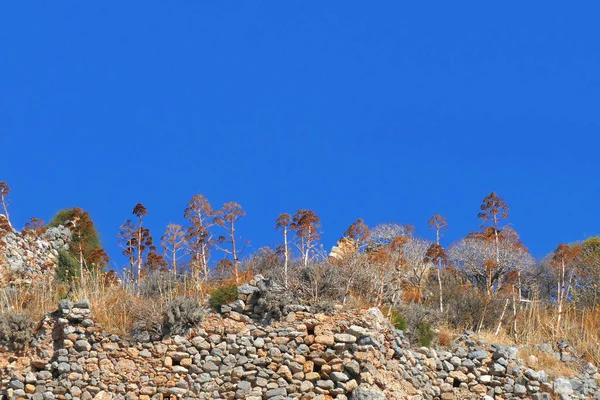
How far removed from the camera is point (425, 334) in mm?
14250

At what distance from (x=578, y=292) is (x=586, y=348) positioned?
6651 millimetres

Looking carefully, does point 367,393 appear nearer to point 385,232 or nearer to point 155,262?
point 155,262

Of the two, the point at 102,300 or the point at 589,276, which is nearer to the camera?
the point at 102,300

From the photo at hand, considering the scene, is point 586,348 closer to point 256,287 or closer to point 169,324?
point 256,287

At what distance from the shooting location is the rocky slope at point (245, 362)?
12.5 metres

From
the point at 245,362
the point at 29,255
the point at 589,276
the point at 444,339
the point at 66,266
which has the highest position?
the point at 66,266

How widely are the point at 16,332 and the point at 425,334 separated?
24.0ft

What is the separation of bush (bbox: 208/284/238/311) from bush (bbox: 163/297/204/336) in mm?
333

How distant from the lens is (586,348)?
620 inches

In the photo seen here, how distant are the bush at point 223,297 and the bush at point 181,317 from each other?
33cm

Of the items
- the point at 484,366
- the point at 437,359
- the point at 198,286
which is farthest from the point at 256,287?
the point at 484,366

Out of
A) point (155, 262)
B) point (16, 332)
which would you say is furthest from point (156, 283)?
point (16, 332)

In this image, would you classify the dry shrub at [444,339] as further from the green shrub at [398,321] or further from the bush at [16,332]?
the bush at [16,332]

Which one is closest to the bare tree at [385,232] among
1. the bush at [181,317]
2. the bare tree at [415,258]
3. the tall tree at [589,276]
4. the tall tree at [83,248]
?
the bare tree at [415,258]
